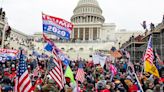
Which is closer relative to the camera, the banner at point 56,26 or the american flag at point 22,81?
the american flag at point 22,81

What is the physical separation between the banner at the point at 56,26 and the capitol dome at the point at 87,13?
94.3 m

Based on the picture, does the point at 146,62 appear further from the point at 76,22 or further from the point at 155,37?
the point at 76,22

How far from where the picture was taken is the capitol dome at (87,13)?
10399cm

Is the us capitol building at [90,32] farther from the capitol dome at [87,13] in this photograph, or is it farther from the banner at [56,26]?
the banner at [56,26]

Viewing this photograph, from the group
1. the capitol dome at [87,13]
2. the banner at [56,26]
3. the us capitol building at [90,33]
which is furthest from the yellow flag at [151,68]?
the capitol dome at [87,13]

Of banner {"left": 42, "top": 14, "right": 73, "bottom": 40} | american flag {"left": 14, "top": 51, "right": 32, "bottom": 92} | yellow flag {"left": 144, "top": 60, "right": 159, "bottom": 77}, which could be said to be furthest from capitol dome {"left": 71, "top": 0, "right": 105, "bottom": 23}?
american flag {"left": 14, "top": 51, "right": 32, "bottom": 92}

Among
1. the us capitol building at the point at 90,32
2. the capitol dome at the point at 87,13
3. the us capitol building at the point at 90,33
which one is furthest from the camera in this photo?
the capitol dome at the point at 87,13

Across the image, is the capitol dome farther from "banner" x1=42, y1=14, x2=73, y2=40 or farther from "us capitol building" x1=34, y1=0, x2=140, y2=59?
Answer: "banner" x1=42, y1=14, x2=73, y2=40

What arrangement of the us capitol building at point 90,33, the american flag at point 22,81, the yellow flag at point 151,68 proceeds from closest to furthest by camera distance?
the american flag at point 22,81 < the yellow flag at point 151,68 < the us capitol building at point 90,33

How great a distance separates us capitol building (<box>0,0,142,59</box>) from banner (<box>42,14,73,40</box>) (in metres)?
65.3

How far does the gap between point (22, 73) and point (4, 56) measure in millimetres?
13414

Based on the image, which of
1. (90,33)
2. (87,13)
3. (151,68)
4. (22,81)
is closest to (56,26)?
(22,81)

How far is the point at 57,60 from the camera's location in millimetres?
8336

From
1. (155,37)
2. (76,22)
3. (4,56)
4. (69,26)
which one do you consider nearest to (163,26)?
(155,37)
